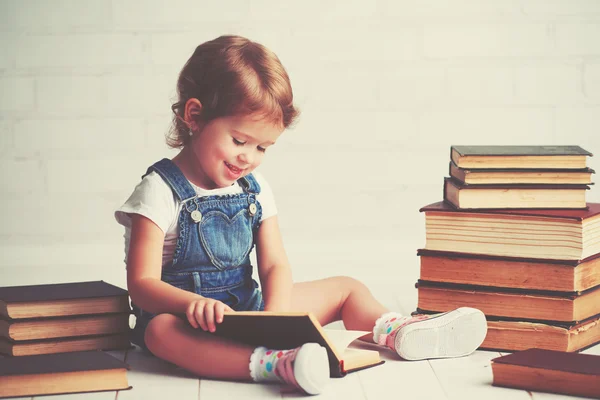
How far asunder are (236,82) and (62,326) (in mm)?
631

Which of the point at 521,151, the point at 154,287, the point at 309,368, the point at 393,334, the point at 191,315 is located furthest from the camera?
the point at 521,151

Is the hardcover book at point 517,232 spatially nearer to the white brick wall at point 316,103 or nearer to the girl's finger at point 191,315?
the girl's finger at point 191,315

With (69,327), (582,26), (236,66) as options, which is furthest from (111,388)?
(582,26)

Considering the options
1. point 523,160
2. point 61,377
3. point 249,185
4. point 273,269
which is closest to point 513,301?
point 523,160

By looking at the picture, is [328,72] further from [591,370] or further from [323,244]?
[591,370]

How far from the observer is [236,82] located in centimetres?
195

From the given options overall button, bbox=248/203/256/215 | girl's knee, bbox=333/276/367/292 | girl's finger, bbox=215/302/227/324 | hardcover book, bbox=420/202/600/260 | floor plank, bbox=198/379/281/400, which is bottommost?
floor plank, bbox=198/379/281/400

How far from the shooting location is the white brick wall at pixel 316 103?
3.06m

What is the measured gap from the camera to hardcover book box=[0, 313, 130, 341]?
1981 millimetres

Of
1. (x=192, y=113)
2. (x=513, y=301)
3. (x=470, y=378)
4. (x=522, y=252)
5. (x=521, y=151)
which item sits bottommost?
(x=470, y=378)

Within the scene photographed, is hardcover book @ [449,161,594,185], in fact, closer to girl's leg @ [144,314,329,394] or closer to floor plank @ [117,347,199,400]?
girl's leg @ [144,314,329,394]

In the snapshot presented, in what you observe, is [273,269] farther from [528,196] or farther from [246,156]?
[528,196]

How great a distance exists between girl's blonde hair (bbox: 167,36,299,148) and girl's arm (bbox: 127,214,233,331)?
10.5 inches

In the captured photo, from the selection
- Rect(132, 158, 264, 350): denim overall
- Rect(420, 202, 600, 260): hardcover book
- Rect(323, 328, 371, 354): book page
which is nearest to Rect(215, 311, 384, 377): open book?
Rect(323, 328, 371, 354): book page
